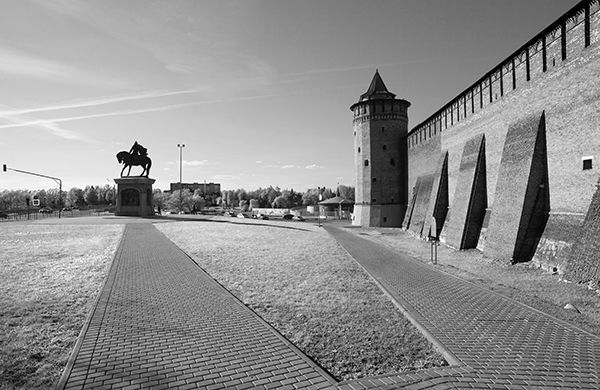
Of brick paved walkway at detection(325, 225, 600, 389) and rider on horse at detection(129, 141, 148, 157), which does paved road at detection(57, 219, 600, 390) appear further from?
rider on horse at detection(129, 141, 148, 157)

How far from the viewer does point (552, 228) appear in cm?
1353

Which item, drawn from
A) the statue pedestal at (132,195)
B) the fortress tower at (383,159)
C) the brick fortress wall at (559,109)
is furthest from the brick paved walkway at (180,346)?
the statue pedestal at (132,195)

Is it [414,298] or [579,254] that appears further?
[579,254]

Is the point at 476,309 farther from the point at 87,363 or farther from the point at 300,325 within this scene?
the point at 87,363

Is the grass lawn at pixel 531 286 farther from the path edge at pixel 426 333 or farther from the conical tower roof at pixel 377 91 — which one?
the conical tower roof at pixel 377 91

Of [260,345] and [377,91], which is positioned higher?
[377,91]

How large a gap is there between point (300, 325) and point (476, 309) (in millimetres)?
4280

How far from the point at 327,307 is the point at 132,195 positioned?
33.4 m

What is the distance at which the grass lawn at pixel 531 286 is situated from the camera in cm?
824

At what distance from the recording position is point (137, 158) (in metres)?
37.6

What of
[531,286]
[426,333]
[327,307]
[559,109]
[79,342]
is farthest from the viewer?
[559,109]

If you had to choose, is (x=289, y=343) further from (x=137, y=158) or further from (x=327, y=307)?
(x=137, y=158)

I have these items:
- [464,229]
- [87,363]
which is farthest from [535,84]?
[87,363]

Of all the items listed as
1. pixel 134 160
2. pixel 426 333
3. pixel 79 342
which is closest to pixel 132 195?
pixel 134 160
